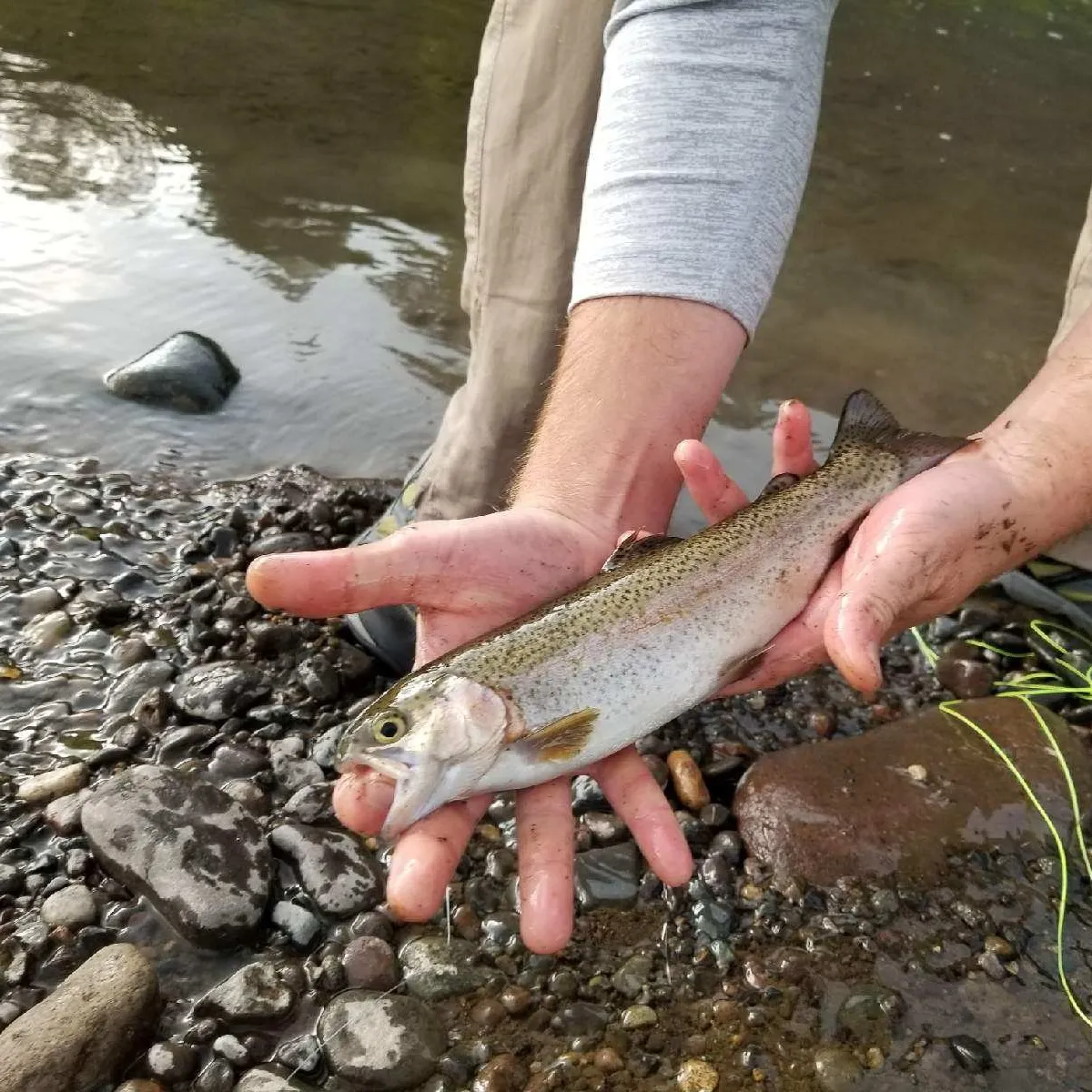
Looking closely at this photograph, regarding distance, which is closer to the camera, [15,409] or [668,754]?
[668,754]

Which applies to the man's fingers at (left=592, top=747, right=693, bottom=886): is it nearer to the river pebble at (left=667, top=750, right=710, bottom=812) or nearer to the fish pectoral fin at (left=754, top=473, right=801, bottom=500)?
the river pebble at (left=667, top=750, right=710, bottom=812)

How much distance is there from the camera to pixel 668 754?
4.00 m

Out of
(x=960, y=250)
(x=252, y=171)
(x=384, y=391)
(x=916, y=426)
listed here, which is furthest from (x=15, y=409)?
(x=960, y=250)

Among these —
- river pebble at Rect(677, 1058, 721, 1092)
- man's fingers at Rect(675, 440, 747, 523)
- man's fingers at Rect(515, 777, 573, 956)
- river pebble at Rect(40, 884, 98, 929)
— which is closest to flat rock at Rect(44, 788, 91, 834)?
river pebble at Rect(40, 884, 98, 929)

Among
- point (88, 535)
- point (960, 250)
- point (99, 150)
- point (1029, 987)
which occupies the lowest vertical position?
point (88, 535)

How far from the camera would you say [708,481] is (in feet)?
11.8

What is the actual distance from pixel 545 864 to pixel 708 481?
1542mm

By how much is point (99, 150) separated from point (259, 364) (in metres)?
3.56

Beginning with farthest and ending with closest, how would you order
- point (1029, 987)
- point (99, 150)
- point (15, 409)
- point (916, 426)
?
point (99, 150)
point (916, 426)
point (15, 409)
point (1029, 987)

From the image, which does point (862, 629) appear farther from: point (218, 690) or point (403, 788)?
point (218, 690)

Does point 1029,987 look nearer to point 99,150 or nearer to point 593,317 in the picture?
point 593,317

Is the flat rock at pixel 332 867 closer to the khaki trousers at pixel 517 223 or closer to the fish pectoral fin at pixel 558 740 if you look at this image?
the fish pectoral fin at pixel 558 740

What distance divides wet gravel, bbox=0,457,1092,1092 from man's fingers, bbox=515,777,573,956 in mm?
574

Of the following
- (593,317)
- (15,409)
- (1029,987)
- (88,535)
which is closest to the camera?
(1029,987)
